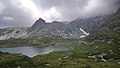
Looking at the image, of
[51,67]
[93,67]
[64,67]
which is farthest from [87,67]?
[51,67]

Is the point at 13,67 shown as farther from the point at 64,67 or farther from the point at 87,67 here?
the point at 87,67

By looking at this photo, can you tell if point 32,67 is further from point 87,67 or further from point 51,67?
point 87,67

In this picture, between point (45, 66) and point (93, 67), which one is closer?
point (93, 67)

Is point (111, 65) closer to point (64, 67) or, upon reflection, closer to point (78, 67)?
point (78, 67)

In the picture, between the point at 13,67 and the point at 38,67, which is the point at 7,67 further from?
the point at 38,67

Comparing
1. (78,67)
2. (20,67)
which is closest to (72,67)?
(78,67)

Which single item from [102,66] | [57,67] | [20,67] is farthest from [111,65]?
[20,67]
